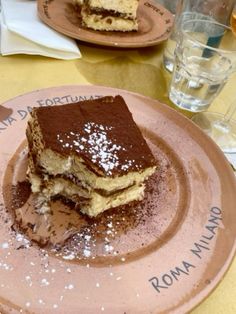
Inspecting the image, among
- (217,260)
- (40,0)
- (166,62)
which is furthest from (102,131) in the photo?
(40,0)

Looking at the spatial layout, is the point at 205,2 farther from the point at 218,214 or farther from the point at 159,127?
the point at 218,214

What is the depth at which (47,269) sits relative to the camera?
774 mm

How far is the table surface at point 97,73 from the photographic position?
1.36 meters

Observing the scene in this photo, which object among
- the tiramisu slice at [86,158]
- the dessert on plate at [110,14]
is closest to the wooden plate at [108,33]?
the dessert on plate at [110,14]

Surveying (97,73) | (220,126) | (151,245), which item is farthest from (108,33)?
(151,245)

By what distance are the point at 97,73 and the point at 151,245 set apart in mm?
783

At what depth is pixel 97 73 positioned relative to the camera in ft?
4.75

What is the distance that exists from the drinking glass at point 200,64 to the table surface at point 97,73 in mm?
53

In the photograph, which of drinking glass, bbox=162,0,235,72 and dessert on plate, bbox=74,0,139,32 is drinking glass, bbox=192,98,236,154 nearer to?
drinking glass, bbox=162,0,235,72

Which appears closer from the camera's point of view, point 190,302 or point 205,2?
point 190,302

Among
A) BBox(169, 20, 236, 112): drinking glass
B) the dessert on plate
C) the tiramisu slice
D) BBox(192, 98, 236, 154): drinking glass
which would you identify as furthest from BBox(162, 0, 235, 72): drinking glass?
the tiramisu slice

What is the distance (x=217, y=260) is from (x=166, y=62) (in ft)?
3.00

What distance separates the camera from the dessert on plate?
1.55 meters

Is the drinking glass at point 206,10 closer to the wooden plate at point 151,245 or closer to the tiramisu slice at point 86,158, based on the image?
the wooden plate at point 151,245
